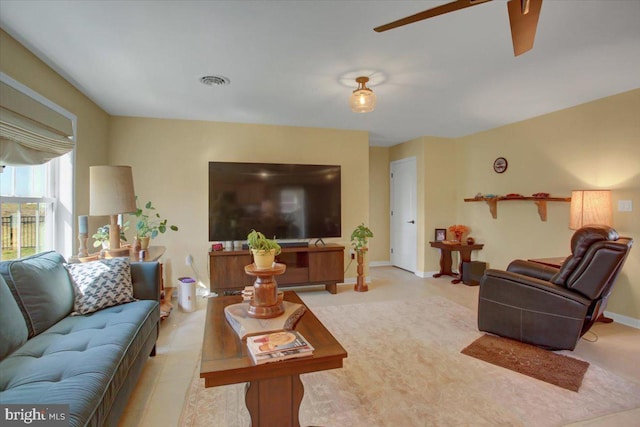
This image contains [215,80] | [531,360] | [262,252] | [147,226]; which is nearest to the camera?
[262,252]

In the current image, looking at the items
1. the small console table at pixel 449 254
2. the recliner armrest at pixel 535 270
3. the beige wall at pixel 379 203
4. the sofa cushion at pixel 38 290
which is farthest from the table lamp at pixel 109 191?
the beige wall at pixel 379 203

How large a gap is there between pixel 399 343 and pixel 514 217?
2.88m

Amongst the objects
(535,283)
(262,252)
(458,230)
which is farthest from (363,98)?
(458,230)

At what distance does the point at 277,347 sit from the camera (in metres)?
1.43

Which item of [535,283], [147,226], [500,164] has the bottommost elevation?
[535,283]

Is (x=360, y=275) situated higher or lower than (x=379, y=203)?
lower

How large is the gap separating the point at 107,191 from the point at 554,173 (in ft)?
15.5

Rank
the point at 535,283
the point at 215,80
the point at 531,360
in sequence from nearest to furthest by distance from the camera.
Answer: the point at 531,360
the point at 535,283
the point at 215,80

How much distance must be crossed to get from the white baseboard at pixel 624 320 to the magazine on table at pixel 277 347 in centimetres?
357

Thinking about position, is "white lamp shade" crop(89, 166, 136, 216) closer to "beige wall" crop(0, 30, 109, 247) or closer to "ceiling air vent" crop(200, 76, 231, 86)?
"beige wall" crop(0, 30, 109, 247)

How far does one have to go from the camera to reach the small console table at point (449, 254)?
192 inches

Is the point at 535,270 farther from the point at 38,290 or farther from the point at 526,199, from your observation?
the point at 38,290

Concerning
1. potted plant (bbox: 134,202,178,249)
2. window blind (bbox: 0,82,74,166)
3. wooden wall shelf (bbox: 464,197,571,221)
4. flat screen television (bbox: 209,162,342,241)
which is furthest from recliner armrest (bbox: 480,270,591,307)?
window blind (bbox: 0,82,74,166)

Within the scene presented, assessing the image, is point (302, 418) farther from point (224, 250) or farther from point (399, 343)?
point (224, 250)
